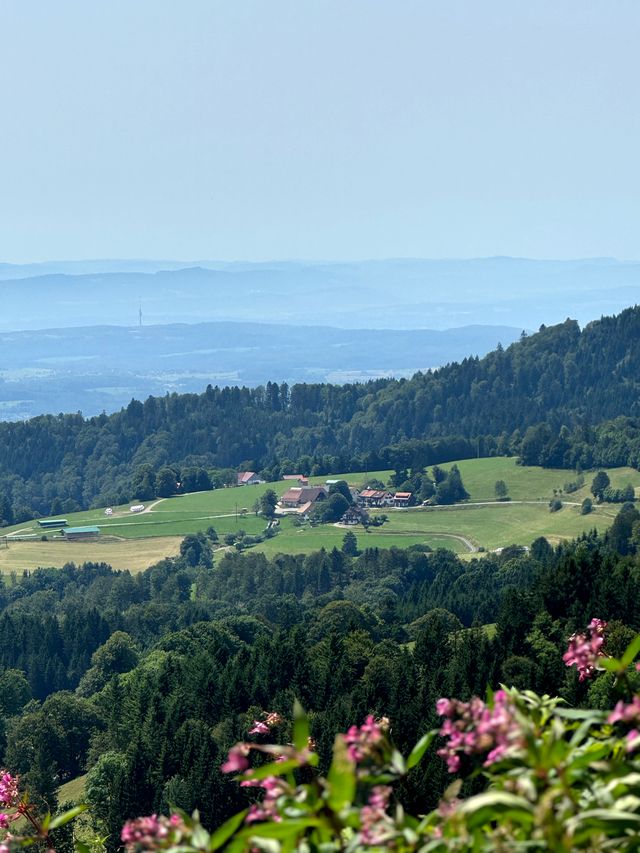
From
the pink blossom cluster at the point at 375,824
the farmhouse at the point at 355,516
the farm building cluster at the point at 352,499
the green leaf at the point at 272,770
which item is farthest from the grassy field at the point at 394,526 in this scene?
the green leaf at the point at 272,770

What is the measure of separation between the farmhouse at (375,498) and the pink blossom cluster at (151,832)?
183450 mm

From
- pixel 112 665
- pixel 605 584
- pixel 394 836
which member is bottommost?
pixel 112 665

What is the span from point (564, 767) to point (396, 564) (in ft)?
458

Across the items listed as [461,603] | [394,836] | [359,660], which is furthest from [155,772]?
[394,836]

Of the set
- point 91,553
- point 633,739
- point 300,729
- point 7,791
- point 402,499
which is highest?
point 300,729

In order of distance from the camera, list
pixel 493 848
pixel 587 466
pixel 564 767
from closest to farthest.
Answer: pixel 493 848, pixel 564 767, pixel 587 466

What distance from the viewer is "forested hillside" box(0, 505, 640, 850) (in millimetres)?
60656

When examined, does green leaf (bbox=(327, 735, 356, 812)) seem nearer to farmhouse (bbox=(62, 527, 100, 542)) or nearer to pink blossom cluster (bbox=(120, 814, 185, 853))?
pink blossom cluster (bbox=(120, 814, 185, 853))

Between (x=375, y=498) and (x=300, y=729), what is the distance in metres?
186

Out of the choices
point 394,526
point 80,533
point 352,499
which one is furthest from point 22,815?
point 352,499

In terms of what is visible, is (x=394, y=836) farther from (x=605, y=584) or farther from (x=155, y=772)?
(x=605, y=584)

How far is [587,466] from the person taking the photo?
188625 mm

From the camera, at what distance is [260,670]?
241ft

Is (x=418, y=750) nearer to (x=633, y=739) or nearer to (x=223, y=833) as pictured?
(x=633, y=739)
